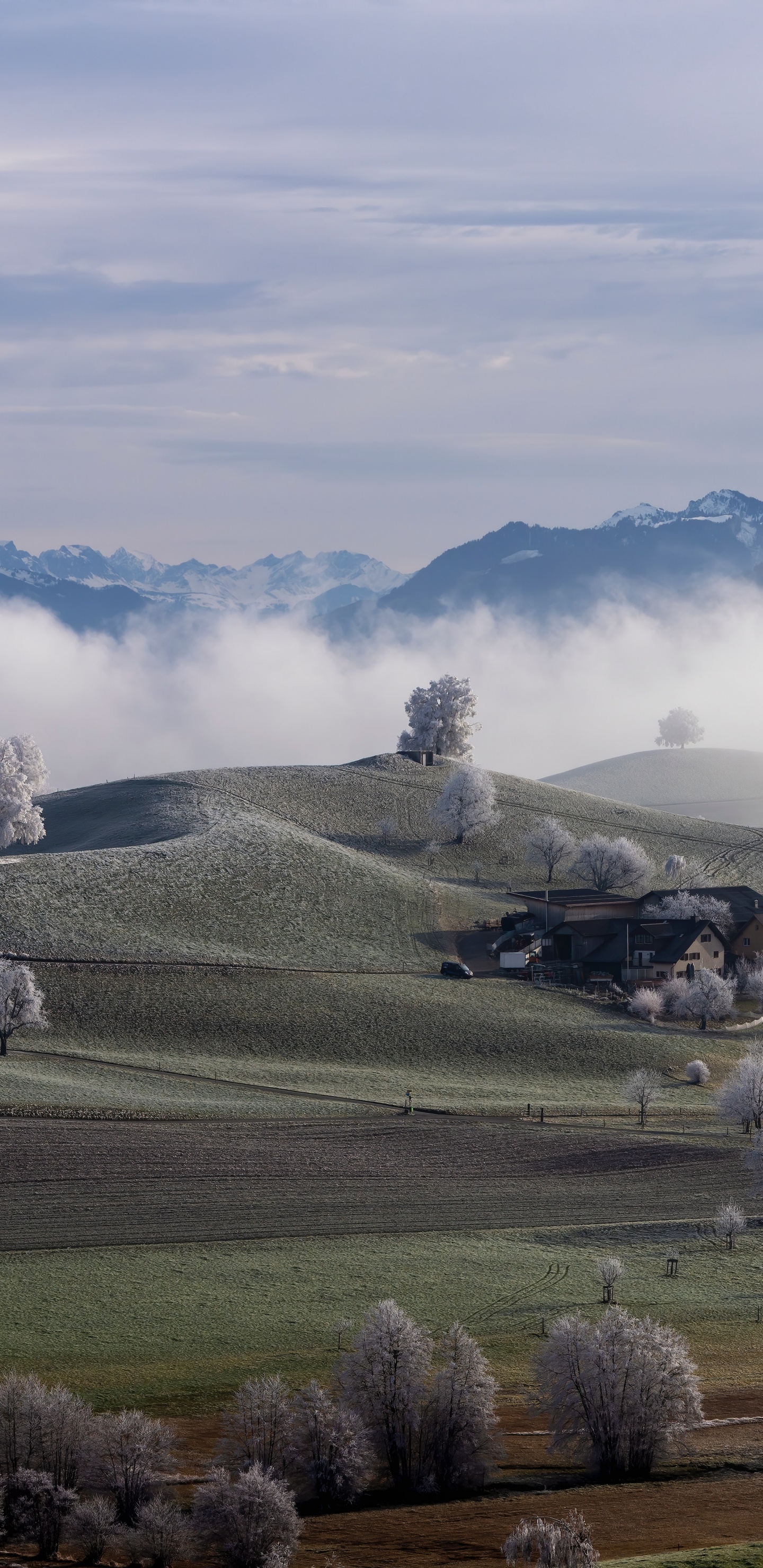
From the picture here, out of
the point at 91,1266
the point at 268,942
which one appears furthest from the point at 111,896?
the point at 91,1266

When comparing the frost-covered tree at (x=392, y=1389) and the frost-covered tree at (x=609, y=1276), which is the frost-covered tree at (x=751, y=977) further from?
the frost-covered tree at (x=392, y=1389)

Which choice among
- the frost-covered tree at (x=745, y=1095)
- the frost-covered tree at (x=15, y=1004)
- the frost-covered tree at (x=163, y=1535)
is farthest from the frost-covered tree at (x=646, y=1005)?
the frost-covered tree at (x=163, y=1535)

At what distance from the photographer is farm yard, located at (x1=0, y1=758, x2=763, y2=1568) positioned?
120 feet

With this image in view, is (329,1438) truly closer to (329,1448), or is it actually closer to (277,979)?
(329,1448)

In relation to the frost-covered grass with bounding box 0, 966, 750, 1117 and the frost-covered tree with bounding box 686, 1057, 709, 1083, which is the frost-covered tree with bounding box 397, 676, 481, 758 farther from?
the frost-covered tree with bounding box 686, 1057, 709, 1083

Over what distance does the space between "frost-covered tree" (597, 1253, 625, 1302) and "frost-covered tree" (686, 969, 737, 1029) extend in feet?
168

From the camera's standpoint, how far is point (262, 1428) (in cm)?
3300

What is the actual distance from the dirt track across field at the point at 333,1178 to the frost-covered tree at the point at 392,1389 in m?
16.1

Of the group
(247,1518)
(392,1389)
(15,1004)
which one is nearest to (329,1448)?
(392,1389)

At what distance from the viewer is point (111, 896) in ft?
342

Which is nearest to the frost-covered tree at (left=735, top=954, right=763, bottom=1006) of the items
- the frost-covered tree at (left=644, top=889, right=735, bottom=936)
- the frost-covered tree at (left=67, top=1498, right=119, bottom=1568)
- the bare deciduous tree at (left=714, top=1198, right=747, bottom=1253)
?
the frost-covered tree at (left=644, top=889, right=735, bottom=936)

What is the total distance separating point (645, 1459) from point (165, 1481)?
37.7 ft

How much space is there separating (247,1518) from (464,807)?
109 metres

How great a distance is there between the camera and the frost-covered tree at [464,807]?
137625 mm
